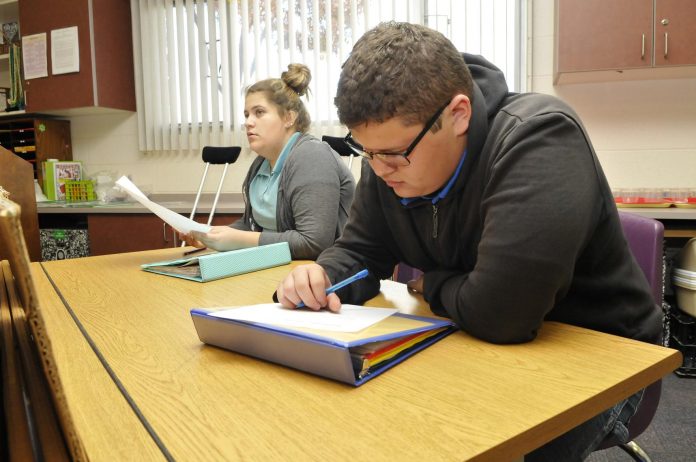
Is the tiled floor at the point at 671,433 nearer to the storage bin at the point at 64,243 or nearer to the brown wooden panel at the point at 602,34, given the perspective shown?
the brown wooden panel at the point at 602,34

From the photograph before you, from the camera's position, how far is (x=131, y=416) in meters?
0.61

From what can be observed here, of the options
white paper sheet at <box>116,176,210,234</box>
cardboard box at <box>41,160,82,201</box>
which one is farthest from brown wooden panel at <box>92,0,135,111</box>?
white paper sheet at <box>116,176,210,234</box>

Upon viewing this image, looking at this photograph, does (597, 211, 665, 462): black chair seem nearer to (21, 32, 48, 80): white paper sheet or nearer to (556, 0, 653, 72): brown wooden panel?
(556, 0, 653, 72): brown wooden panel

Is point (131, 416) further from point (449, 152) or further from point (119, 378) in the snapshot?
point (449, 152)

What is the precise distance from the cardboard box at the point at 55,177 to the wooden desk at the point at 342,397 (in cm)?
313

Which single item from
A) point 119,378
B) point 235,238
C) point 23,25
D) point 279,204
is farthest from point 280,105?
point 23,25

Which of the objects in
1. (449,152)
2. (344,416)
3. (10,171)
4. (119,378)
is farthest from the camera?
(10,171)

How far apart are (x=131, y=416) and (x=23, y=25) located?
12.8ft

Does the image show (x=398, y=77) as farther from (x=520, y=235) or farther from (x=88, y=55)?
(x=88, y=55)

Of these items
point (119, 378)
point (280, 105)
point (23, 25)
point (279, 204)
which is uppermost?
point (23, 25)

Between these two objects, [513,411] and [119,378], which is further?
[119,378]

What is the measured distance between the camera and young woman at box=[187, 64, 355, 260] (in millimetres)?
1671

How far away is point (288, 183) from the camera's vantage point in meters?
1.84

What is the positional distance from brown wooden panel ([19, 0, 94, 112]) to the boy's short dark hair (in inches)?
122
